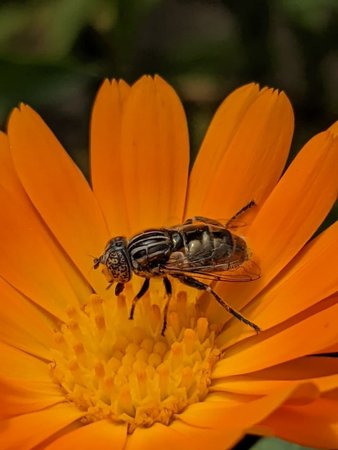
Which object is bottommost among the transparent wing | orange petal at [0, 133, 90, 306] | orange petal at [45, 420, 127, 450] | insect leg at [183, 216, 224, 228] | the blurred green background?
orange petal at [45, 420, 127, 450]

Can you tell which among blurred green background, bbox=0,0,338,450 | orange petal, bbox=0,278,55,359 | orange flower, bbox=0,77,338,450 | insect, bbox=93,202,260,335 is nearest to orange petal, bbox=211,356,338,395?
orange flower, bbox=0,77,338,450

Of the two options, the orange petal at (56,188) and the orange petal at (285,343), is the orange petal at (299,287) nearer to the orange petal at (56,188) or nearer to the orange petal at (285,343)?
the orange petal at (285,343)

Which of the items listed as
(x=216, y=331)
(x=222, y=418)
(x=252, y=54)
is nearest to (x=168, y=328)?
(x=216, y=331)

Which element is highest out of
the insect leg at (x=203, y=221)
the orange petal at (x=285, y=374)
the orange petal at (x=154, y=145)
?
the orange petal at (x=154, y=145)

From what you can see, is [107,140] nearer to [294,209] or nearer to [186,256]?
[186,256]

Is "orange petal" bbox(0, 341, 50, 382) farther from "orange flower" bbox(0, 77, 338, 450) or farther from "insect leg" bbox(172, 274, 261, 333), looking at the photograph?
"insect leg" bbox(172, 274, 261, 333)

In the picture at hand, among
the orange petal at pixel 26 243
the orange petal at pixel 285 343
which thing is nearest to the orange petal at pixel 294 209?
the orange petal at pixel 285 343
